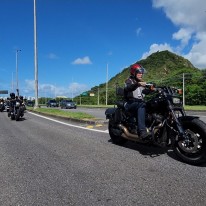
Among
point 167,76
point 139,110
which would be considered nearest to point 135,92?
point 139,110

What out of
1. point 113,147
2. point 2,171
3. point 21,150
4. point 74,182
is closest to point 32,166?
point 2,171

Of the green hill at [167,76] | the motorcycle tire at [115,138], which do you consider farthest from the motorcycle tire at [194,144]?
the motorcycle tire at [115,138]

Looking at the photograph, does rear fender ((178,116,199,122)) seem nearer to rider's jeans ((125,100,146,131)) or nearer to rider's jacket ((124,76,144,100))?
rider's jeans ((125,100,146,131))

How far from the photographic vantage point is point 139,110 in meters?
6.16

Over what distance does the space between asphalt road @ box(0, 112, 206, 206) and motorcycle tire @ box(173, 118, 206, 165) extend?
124mm

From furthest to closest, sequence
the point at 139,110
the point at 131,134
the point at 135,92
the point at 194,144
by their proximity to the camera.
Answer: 1. the point at 135,92
2. the point at 131,134
3. the point at 139,110
4. the point at 194,144

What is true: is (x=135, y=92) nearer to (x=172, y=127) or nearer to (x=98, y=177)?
(x=172, y=127)

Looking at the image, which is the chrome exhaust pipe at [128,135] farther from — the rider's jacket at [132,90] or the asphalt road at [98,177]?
the rider's jacket at [132,90]

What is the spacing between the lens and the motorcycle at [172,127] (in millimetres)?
5184

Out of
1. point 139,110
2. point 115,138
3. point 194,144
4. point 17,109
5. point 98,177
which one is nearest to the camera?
point 98,177

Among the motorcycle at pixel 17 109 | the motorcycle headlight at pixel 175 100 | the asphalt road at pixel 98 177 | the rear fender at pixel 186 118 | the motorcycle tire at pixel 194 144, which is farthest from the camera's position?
the motorcycle at pixel 17 109

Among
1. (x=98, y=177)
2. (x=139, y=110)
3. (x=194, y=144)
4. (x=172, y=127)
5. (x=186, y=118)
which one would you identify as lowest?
(x=98, y=177)

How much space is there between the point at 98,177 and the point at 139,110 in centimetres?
193

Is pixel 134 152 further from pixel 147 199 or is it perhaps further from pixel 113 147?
pixel 147 199
